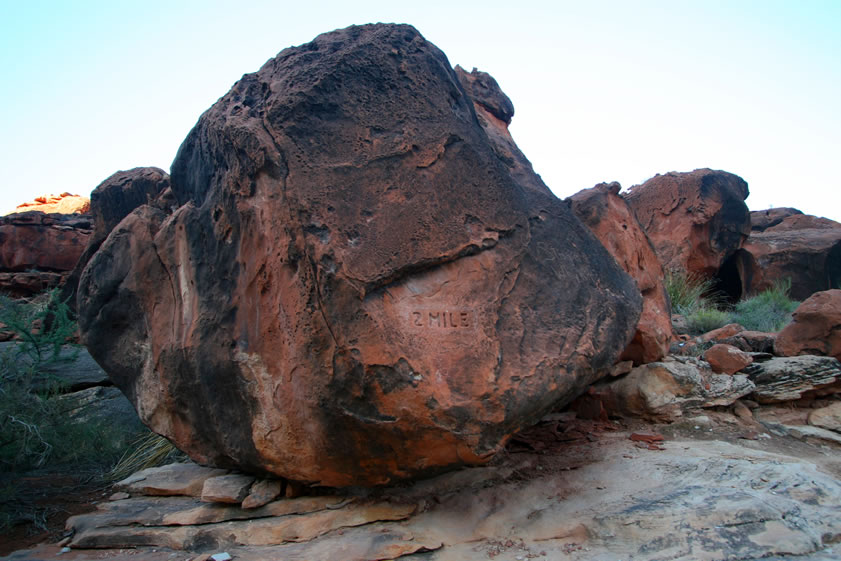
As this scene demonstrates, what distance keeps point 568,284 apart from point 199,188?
232 cm

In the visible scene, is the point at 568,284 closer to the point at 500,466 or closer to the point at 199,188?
the point at 500,466

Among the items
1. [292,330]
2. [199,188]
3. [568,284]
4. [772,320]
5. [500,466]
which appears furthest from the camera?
[772,320]

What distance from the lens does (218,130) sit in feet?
11.8

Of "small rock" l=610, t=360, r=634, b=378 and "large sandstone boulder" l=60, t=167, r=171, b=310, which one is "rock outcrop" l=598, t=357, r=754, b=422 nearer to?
"small rock" l=610, t=360, r=634, b=378

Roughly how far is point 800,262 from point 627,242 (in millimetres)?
6768

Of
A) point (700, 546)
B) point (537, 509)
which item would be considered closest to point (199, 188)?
point (537, 509)

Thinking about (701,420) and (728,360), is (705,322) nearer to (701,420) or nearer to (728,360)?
(728,360)

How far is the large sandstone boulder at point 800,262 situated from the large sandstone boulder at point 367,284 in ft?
25.7

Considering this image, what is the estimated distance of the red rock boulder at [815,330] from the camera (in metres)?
4.83

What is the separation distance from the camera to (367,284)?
115 inches

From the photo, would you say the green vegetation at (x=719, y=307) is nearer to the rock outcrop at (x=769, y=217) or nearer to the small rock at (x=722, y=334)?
the small rock at (x=722, y=334)

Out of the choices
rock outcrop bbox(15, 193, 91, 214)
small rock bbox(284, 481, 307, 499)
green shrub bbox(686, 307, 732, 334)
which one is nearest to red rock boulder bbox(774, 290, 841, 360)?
green shrub bbox(686, 307, 732, 334)

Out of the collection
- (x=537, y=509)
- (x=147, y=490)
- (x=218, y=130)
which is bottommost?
(x=147, y=490)

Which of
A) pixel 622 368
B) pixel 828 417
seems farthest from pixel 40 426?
pixel 828 417
